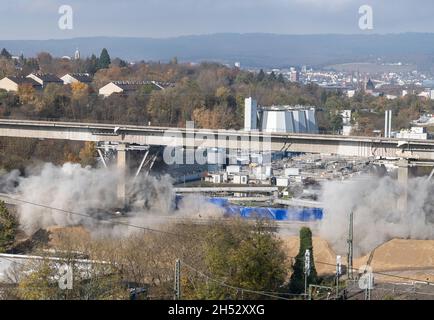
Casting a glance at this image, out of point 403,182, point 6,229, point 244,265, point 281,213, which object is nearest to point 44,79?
point 281,213

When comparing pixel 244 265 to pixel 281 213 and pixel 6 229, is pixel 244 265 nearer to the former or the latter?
pixel 6 229

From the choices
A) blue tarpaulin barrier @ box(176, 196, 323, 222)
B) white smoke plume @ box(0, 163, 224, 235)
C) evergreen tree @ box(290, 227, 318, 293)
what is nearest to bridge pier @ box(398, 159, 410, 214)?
blue tarpaulin barrier @ box(176, 196, 323, 222)

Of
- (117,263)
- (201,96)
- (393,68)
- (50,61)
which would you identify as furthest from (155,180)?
(393,68)

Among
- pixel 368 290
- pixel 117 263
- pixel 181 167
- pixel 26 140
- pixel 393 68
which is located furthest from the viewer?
pixel 393 68

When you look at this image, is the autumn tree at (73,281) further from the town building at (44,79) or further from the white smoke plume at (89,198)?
the town building at (44,79)

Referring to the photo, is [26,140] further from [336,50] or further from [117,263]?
[336,50]
